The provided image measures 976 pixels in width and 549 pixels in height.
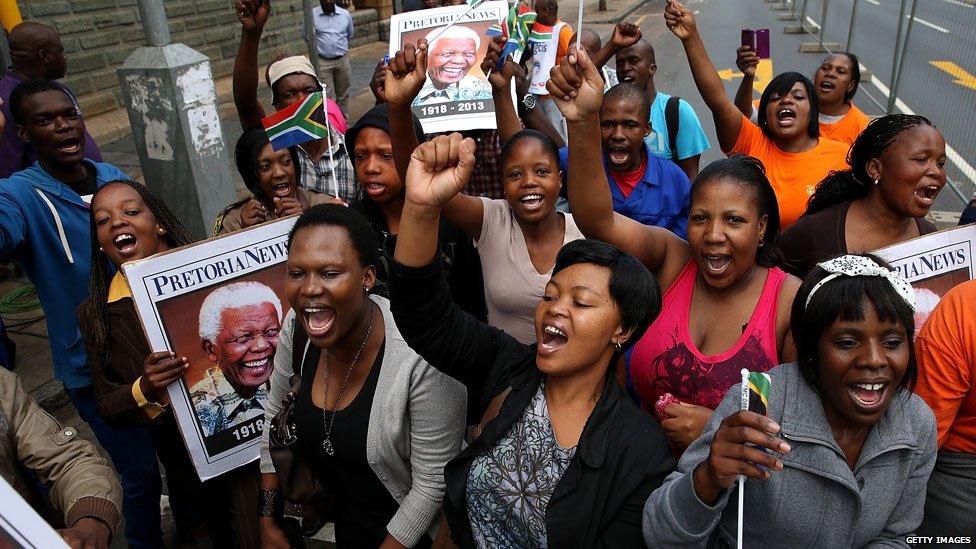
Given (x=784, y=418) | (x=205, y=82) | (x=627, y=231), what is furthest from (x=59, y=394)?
(x=784, y=418)

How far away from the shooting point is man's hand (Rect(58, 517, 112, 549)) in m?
1.96

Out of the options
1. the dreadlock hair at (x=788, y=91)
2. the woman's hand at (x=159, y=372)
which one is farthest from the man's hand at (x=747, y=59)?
the woman's hand at (x=159, y=372)

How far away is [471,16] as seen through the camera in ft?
14.3

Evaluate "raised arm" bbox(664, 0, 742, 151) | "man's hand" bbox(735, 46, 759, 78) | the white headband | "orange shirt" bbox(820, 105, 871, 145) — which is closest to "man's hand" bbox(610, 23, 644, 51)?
"raised arm" bbox(664, 0, 742, 151)

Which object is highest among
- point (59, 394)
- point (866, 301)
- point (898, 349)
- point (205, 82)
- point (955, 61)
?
point (205, 82)

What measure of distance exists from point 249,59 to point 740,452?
11.3 feet

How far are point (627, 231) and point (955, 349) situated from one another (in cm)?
106

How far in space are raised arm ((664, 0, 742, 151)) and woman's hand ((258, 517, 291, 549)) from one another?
9.03 feet

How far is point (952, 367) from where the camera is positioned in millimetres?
2094

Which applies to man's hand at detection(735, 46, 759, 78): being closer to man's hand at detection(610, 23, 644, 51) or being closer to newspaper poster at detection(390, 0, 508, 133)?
man's hand at detection(610, 23, 644, 51)

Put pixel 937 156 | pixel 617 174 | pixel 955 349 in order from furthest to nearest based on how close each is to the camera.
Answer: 1. pixel 617 174
2. pixel 937 156
3. pixel 955 349

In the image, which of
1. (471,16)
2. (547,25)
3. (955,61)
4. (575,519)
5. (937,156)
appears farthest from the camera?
(955,61)

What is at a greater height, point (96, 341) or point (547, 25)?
point (547, 25)

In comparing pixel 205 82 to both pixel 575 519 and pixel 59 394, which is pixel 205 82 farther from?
pixel 575 519
